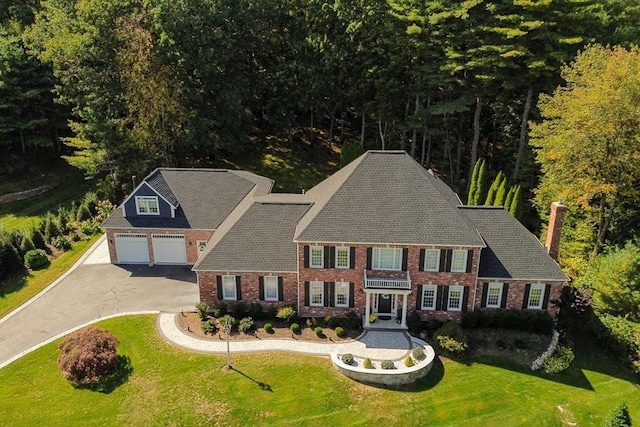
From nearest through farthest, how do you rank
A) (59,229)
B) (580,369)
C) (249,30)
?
(580,369), (59,229), (249,30)

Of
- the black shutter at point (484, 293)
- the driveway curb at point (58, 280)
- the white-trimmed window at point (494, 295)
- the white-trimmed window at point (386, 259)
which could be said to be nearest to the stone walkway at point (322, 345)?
the white-trimmed window at point (386, 259)

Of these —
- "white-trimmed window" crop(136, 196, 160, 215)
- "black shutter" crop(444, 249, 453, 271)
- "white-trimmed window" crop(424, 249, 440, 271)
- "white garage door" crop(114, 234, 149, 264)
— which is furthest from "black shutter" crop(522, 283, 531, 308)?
"white garage door" crop(114, 234, 149, 264)

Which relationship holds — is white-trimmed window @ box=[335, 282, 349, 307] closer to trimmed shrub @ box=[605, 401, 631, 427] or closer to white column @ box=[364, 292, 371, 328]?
white column @ box=[364, 292, 371, 328]

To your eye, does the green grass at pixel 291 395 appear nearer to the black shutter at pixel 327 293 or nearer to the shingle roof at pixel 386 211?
the black shutter at pixel 327 293

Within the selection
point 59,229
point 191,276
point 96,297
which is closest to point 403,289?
point 191,276

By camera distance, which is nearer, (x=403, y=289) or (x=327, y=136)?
(x=403, y=289)

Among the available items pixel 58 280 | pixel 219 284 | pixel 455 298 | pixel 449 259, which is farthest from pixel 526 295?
pixel 58 280

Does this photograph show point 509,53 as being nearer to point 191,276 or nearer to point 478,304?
point 478,304

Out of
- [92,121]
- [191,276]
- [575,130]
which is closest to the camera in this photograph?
[575,130]
